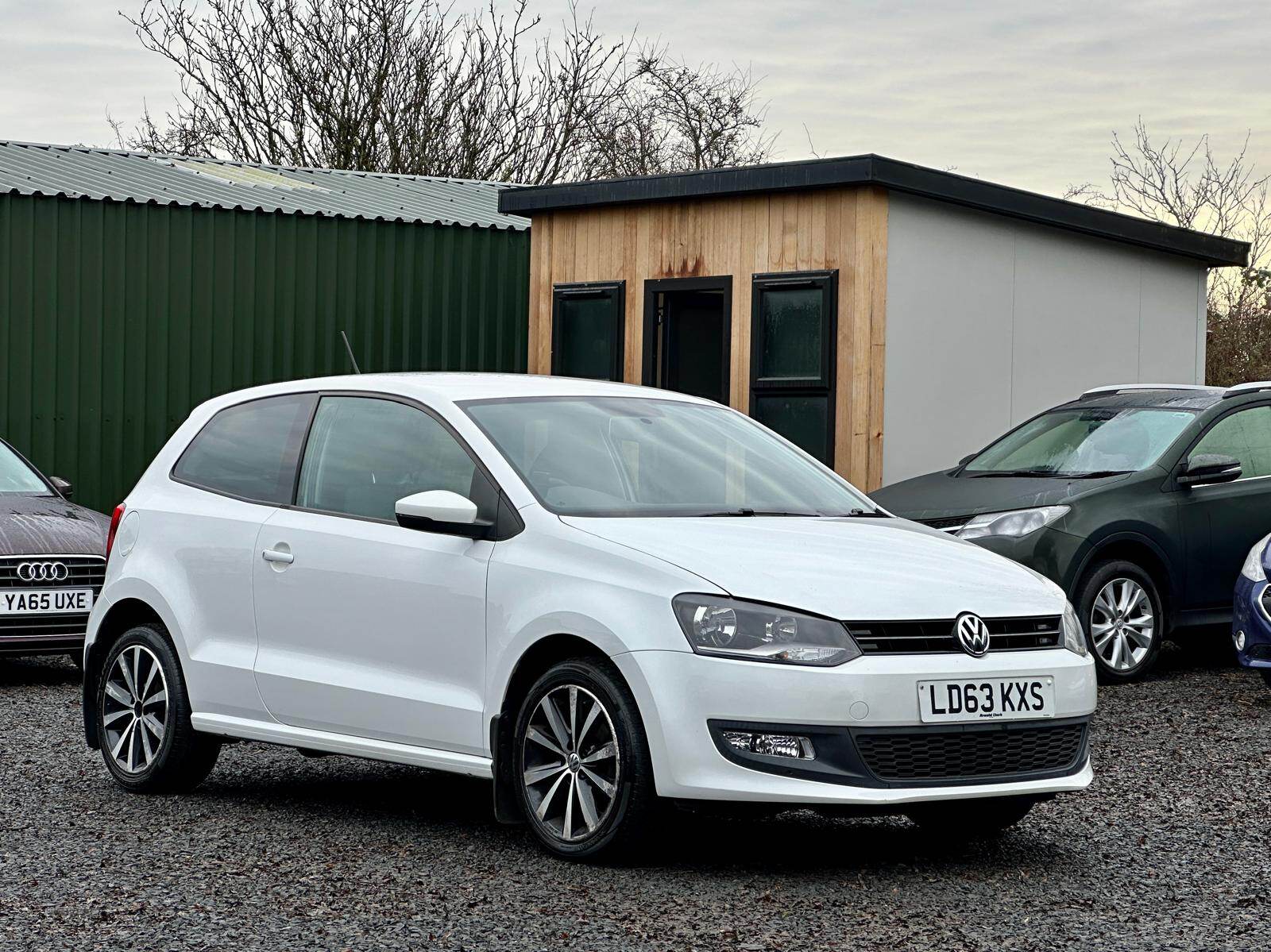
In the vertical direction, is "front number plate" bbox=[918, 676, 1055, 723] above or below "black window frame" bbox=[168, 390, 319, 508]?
below

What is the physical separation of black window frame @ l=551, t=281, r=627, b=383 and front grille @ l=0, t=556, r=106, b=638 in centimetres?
527

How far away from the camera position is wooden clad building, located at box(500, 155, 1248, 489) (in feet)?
44.1

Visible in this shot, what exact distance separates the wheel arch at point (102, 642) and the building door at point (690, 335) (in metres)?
7.53

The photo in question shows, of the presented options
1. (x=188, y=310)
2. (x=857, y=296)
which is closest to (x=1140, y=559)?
(x=857, y=296)

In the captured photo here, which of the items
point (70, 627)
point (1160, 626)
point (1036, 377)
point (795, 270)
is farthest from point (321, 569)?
point (1036, 377)

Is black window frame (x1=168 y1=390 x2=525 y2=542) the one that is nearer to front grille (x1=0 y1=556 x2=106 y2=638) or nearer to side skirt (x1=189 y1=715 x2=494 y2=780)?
side skirt (x1=189 y1=715 x2=494 y2=780)

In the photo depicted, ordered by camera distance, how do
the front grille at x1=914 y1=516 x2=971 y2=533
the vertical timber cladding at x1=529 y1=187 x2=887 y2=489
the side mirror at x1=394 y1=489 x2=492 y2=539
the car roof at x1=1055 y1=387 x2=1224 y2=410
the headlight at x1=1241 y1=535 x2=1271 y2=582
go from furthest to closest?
1. the vertical timber cladding at x1=529 y1=187 x2=887 y2=489
2. the car roof at x1=1055 y1=387 x2=1224 y2=410
3. the front grille at x1=914 y1=516 x2=971 y2=533
4. the headlight at x1=1241 y1=535 x2=1271 y2=582
5. the side mirror at x1=394 y1=489 x2=492 y2=539

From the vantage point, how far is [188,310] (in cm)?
1672

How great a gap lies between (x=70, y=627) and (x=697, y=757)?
6.17 m

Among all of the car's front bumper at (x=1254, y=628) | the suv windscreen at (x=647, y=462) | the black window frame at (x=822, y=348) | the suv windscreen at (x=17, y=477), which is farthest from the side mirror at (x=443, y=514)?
the black window frame at (x=822, y=348)

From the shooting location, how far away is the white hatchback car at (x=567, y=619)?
5.25m

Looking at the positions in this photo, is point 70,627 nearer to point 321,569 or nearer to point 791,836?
point 321,569

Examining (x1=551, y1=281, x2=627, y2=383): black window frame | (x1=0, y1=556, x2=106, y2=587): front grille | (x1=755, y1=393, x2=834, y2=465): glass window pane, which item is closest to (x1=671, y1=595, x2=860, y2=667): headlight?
(x1=0, y1=556, x2=106, y2=587): front grille

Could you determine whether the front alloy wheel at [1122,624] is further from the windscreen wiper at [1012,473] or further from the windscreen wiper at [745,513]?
the windscreen wiper at [745,513]
